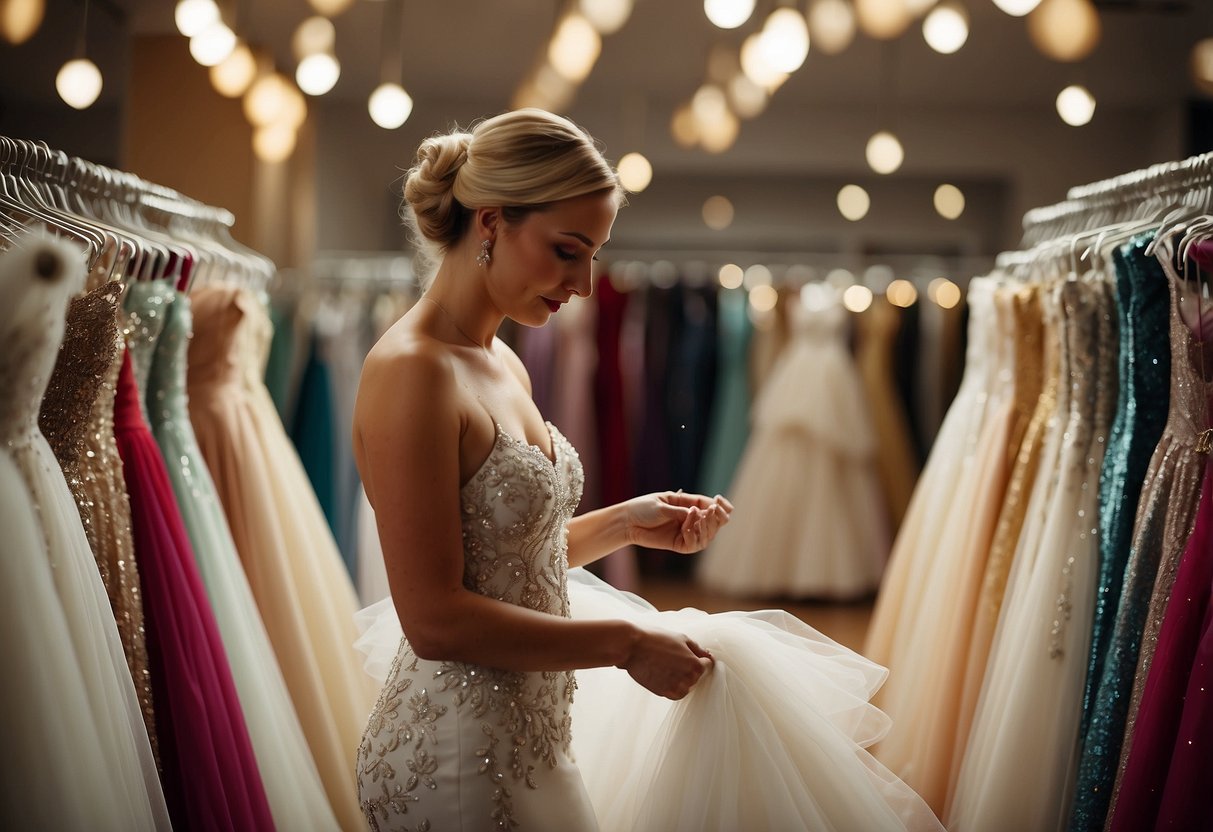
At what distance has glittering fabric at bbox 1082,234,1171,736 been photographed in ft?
5.48

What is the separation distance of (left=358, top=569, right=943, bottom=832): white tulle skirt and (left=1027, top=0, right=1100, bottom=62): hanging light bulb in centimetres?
200

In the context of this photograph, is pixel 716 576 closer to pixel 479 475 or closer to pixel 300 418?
pixel 300 418

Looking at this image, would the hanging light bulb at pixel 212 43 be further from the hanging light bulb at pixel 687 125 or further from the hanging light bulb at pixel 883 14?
the hanging light bulb at pixel 687 125

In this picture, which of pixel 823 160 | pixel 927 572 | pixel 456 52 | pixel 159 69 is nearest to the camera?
pixel 927 572

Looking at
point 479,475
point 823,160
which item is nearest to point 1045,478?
point 479,475

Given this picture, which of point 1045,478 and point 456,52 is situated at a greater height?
point 456,52

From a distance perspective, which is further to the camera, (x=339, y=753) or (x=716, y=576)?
(x=716, y=576)

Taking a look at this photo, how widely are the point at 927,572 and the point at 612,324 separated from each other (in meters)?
2.42

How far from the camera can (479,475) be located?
1309 mm

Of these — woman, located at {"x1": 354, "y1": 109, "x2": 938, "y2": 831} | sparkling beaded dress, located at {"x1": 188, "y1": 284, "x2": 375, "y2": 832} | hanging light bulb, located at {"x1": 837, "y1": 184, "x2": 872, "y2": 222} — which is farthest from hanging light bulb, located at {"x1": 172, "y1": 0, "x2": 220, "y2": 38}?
hanging light bulb, located at {"x1": 837, "y1": 184, "x2": 872, "y2": 222}

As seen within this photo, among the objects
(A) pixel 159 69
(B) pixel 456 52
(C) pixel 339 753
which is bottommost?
(C) pixel 339 753

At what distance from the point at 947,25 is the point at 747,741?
2342 millimetres

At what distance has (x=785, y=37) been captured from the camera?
108 inches

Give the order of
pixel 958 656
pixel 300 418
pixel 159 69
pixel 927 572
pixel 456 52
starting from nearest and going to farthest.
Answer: pixel 958 656 < pixel 927 572 < pixel 300 418 < pixel 159 69 < pixel 456 52
